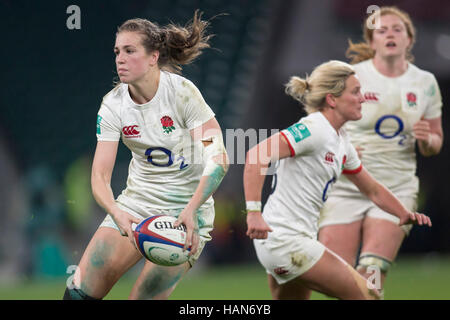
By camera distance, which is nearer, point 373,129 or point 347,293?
point 347,293

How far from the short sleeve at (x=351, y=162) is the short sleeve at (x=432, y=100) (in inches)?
47.6

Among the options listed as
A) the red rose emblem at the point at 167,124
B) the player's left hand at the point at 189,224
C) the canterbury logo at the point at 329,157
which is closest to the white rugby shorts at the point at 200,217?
the player's left hand at the point at 189,224

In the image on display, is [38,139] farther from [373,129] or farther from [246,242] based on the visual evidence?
[373,129]

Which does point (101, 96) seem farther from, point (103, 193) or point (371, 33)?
point (103, 193)

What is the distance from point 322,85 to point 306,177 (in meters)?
0.70

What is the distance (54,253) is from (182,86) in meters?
7.23

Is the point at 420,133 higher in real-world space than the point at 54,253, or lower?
higher

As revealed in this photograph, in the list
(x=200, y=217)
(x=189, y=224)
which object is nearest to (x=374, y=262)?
(x=200, y=217)

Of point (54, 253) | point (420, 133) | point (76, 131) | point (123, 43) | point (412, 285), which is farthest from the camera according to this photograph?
point (76, 131)

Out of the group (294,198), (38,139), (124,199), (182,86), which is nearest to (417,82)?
(294,198)

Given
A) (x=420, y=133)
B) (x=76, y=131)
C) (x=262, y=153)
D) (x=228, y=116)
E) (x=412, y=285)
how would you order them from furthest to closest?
(x=228, y=116), (x=76, y=131), (x=412, y=285), (x=420, y=133), (x=262, y=153)

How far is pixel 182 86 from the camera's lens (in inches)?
177

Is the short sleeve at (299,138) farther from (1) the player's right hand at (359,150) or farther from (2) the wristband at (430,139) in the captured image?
(2) the wristband at (430,139)

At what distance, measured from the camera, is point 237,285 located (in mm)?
10656
